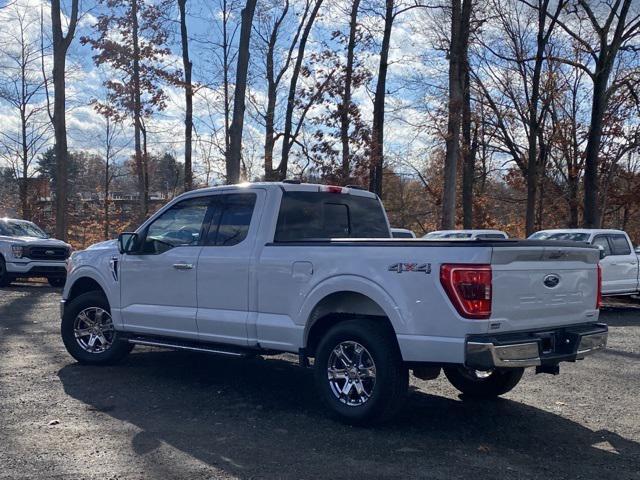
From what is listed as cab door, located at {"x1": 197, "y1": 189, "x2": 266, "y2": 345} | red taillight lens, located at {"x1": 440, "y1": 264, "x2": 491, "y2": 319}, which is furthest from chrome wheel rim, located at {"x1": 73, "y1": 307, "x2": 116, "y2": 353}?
red taillight lens, located at {"x1": 440, "y1": 264, "x2": 491, "y2": 319}

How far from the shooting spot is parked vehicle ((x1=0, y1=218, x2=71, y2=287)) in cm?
1983

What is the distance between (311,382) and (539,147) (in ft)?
97.4

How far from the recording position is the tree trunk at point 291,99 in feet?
93.5

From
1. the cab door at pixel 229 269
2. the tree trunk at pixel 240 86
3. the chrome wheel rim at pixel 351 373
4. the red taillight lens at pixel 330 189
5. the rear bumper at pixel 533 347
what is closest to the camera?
the rear bumper at pixel 533 347

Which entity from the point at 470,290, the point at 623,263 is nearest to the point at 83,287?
the point at 470,290

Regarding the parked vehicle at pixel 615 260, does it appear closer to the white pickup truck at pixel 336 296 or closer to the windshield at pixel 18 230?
the white pickup truck at pixel 336 296

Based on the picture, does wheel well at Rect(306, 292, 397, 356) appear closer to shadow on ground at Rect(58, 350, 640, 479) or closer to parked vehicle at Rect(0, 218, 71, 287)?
shadow on ground at Rect(58, 350, 640, 479)

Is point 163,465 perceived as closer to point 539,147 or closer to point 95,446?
point 95,446

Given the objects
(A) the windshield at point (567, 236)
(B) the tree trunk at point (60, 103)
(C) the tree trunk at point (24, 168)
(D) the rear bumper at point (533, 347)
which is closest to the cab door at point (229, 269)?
(D) the rear bumper at point (533, 347)

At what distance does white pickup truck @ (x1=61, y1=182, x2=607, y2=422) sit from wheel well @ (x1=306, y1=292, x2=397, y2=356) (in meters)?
0.01

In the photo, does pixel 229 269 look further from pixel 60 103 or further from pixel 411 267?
pixel 60 103

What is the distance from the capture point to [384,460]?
5293 millimetres

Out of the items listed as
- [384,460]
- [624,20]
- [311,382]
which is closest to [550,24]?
[624,20]

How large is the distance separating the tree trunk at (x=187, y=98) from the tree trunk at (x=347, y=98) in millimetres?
5837
